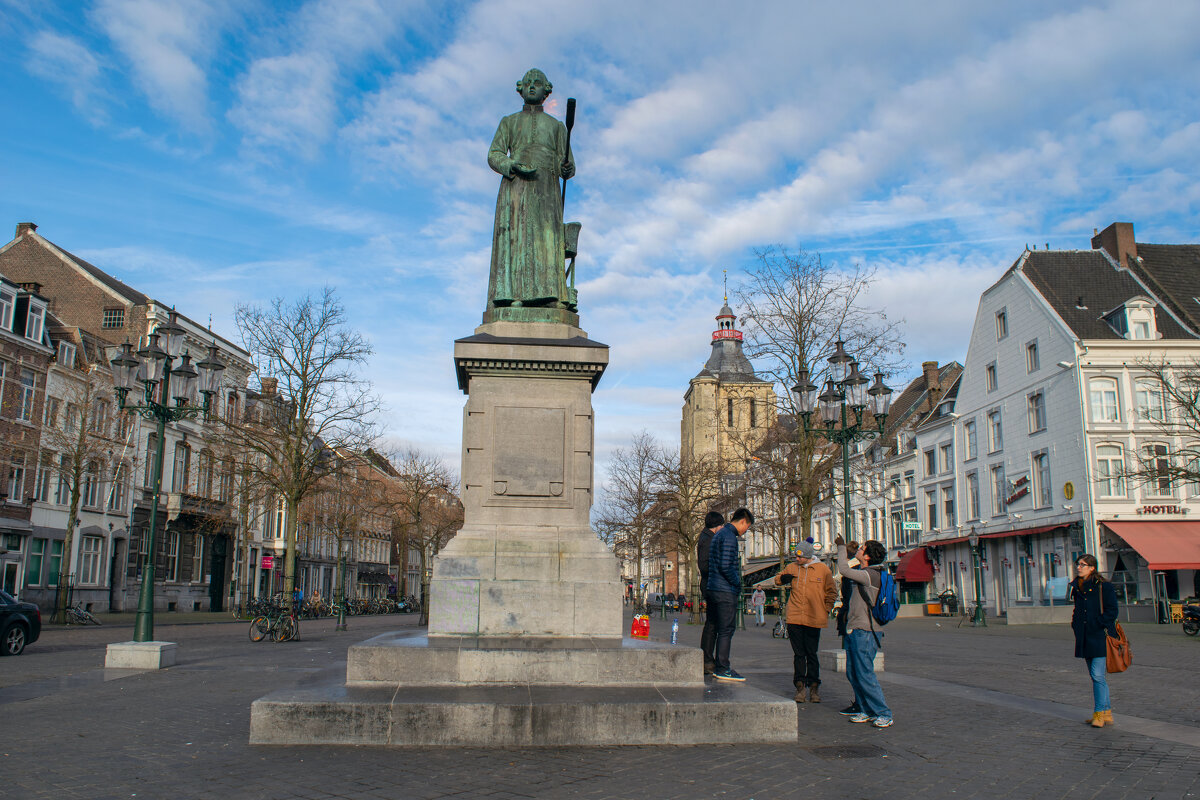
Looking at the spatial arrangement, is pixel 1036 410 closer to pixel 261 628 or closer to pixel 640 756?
pixel 261 628

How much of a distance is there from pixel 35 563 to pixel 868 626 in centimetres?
3863

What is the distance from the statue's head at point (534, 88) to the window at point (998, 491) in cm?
3736

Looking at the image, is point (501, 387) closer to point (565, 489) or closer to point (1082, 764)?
point (565, 489)

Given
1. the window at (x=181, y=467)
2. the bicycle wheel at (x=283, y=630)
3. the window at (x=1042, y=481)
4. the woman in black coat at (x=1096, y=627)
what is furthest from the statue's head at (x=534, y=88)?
the window at (x=181, y=467)

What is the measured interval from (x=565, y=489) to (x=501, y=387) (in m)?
1.29

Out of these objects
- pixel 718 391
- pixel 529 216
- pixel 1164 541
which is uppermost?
pixel 718 391

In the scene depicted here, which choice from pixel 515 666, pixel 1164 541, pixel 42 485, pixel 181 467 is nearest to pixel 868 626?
pixel 515 666

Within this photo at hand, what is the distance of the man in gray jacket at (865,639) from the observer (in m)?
8.27

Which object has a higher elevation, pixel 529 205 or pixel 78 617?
pixel 529 205

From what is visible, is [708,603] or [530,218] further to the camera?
[530,218]

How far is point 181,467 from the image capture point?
48.6 meters

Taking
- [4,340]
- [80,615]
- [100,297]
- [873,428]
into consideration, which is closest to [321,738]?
[873,428]

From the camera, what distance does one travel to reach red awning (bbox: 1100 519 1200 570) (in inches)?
1281

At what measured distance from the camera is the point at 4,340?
34812mm
